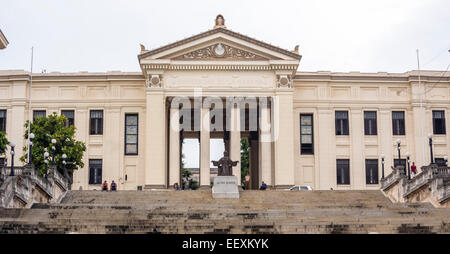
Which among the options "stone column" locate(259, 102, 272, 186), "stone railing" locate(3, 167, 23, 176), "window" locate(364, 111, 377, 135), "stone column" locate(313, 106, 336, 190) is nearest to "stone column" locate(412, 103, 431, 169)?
"window" locate(364, 111, 377, 135)

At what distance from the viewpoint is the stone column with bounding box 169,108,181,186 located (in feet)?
159

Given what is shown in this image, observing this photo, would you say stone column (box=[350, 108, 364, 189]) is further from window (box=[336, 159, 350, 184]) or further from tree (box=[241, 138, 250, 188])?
tree (box=[241, 138, 250, 188])

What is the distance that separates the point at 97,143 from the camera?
52156 millimetres

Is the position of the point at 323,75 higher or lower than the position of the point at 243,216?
higher

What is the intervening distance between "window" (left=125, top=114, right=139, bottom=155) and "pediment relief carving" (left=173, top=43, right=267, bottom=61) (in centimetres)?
670

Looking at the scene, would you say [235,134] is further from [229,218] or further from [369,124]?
[229,218]

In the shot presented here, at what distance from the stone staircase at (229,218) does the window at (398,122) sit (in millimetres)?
18936

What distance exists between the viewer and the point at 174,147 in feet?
162

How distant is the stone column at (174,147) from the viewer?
48.4m

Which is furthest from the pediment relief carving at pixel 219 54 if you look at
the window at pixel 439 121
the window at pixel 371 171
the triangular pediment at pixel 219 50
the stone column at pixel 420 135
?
the window at pixel 439 121
